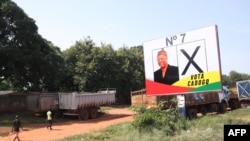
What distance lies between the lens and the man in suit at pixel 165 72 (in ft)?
61.6

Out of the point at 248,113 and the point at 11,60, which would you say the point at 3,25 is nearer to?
the point at 11,60

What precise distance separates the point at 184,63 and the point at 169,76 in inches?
51.6

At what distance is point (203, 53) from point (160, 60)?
2911 millimetres

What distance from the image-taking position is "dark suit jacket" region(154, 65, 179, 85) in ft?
61.3

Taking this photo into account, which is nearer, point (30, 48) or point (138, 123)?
point (138, 123)

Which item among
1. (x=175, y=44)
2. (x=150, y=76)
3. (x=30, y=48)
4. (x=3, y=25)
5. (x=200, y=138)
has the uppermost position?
(x=3, y=25)

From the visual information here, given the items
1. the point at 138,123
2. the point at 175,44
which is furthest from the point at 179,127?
the point at 175,44

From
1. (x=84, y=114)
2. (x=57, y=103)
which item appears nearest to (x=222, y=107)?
(x=84, y=114)

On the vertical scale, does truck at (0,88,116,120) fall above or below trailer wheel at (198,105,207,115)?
above

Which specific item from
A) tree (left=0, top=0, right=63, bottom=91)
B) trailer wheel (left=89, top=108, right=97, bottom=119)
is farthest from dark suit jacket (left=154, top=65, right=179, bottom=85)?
tree (left=0, top=0, right=63, bottom=91)

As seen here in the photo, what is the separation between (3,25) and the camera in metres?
31.1

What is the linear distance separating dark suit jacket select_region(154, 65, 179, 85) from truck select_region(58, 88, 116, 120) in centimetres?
1106

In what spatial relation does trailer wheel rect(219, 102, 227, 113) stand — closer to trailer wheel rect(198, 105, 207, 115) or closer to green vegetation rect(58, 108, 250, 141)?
trailer wheel rect(198, 105, 207, 115)

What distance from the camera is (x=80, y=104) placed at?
95.7 feet
